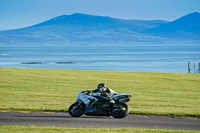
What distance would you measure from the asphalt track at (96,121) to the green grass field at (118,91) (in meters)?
1.33

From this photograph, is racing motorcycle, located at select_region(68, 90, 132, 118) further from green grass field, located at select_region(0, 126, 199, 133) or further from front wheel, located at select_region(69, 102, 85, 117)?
green grass field, located at select_region(0, 126, 199, 133)

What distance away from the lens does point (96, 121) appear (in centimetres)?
1253

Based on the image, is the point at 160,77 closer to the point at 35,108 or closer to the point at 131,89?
the point at 131,89

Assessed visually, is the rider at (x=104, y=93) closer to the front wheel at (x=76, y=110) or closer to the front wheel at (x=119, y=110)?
the front wheel at (x=119, y=110)

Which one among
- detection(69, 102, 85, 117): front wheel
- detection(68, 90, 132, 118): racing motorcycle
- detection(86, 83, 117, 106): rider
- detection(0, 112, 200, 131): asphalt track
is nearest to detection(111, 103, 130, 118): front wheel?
detection(68, 90, 132, 118): racing motorcycle

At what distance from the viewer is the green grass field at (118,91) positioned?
1590 cm

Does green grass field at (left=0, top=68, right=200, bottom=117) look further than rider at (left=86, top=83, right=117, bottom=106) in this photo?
Yes

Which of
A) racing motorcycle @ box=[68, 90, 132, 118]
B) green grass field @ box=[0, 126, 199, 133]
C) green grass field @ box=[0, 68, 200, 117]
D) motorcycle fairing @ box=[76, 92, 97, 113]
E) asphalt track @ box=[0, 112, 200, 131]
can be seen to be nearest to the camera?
green grass field @ box=[0, 126, 199, 133]

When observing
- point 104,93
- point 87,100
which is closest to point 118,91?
point 87,100

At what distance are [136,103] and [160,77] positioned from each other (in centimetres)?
1537

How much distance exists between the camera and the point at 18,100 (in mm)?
18547

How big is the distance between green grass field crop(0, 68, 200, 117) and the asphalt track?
133 cm

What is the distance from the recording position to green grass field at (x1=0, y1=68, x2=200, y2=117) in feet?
52.2

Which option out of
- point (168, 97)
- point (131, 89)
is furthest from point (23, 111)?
point (131, 89)
